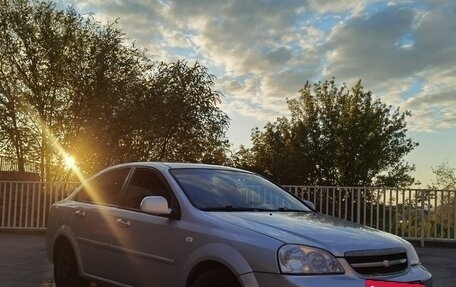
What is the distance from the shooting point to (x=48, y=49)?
685 inches

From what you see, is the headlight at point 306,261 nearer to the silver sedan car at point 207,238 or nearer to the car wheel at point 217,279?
the silver sedan car at point 207,238

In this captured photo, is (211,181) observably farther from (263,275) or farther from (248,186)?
(263,275)

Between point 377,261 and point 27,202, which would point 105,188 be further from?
point 27,202

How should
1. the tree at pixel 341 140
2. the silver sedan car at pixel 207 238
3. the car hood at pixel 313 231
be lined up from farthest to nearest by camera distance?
the tree at pixel 341 140 → the car hood at pixel 313 231 → the silver sedan car at pixel 207 238

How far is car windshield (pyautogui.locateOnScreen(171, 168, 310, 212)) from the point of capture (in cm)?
542

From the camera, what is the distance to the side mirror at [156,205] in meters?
5.12

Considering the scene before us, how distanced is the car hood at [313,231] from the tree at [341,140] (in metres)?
30.8

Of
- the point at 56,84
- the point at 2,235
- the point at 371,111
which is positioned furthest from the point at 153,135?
the point at 371,111

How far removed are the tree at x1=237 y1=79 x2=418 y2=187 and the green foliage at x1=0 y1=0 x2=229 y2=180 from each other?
18.2m

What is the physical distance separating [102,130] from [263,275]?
14.2m

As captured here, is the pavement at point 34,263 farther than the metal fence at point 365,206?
No

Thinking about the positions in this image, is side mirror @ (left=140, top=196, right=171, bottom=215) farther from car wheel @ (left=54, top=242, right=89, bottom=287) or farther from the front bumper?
car wheel @ (left=54, top=242, right=89, bottom=287)

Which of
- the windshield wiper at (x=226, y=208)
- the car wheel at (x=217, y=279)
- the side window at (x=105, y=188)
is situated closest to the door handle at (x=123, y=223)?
the side window at (x=105, y=188)

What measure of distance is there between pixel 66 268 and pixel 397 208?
8.84 m
